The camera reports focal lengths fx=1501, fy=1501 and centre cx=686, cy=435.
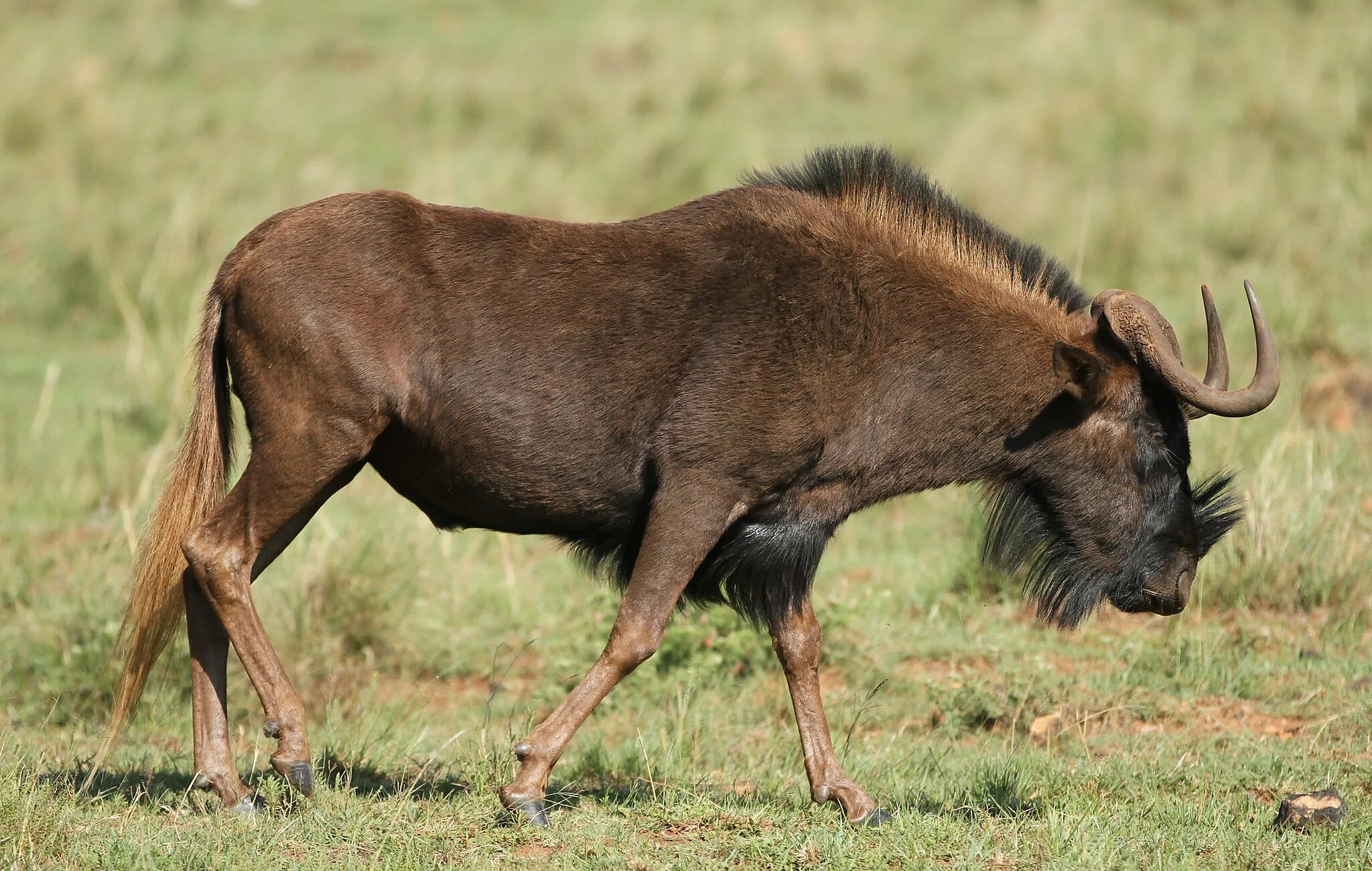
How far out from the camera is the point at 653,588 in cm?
480

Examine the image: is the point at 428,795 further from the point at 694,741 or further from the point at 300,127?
the point at 300,127

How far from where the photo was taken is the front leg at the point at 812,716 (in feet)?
16.7

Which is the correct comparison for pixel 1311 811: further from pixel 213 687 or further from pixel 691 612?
pixel 213 687

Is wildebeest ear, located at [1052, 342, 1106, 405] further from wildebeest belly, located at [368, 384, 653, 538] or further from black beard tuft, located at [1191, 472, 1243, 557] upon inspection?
wildebeest belly, located at [368, 384, 653, 538]

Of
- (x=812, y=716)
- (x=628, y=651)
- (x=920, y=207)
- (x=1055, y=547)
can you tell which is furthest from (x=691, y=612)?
(x=920, y=207)

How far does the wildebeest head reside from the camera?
4.86m

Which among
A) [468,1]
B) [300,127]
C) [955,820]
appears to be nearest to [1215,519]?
[955,820]

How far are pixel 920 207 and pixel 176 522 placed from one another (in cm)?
279

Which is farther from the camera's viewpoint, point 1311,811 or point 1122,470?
point 1122,470

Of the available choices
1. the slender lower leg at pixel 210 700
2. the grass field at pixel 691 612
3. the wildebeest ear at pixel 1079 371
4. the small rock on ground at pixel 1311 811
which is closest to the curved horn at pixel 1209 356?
the wildebeest ear at pixel 1079 371

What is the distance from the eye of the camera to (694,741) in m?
5.88

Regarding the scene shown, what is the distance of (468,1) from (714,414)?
14010 mm

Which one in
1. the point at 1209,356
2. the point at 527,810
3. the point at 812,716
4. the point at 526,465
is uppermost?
the point at 1209,356

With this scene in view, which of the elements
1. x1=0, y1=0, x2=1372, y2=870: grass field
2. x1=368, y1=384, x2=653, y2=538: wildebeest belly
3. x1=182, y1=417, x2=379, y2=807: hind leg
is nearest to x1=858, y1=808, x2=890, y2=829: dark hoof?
x1=0, y1=0, x2=1372, y2=870: grass field
